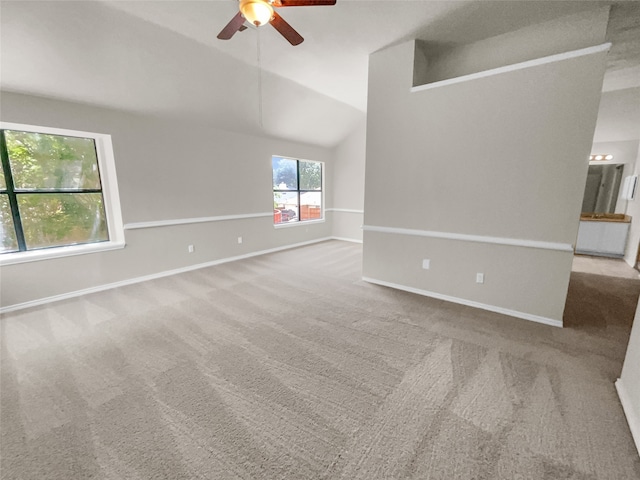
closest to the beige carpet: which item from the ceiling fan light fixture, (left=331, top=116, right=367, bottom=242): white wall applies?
the ceiling fan light fixture

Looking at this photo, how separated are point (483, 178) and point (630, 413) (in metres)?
2.21

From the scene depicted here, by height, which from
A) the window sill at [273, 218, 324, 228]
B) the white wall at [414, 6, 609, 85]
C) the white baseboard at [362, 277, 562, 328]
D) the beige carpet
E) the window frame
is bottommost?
the beige carpet

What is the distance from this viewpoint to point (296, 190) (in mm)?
6598

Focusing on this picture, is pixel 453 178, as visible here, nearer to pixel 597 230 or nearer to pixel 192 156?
pixel 192 156

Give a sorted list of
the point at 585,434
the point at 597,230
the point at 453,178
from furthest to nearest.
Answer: the point at 597,230
the point at 453,178
the point at 585,434

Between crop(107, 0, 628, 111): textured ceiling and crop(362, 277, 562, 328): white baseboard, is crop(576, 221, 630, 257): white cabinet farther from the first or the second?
crop(107, 0, 628, 111): textured ceiling

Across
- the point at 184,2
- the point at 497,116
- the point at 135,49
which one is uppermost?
the point at 184,2

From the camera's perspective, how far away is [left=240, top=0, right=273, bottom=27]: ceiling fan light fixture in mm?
1691

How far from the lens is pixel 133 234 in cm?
396

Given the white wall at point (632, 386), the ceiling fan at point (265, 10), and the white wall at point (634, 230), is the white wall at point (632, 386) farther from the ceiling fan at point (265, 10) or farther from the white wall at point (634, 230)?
the white wall at point (634, 230)

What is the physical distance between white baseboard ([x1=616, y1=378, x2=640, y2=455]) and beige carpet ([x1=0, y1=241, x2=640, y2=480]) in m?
0.05

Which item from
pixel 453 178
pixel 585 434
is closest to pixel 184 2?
pixel 453 178

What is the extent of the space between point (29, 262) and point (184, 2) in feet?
11.2

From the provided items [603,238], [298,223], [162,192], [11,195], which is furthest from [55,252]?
[603,238]
